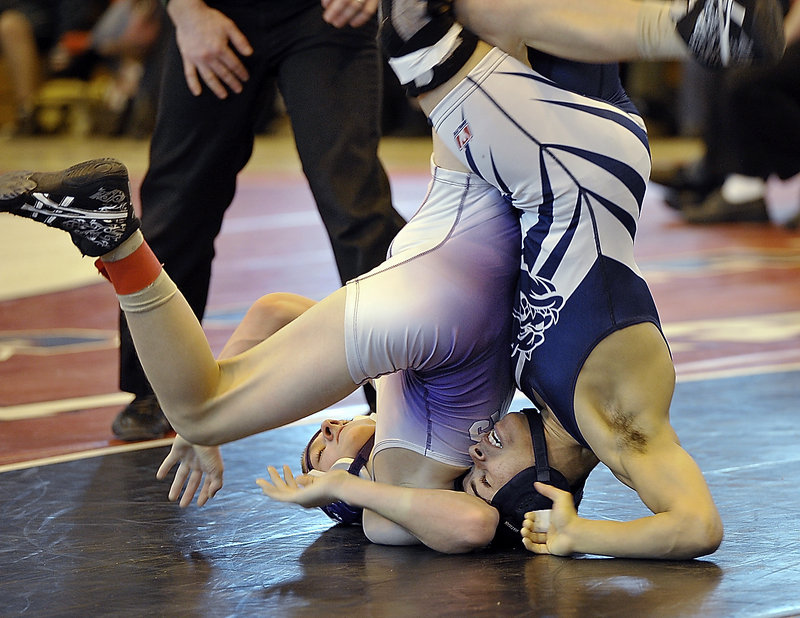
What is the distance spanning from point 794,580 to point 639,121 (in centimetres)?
79

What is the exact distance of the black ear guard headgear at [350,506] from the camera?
2211mm

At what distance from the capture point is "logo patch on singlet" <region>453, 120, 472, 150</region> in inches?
82.0

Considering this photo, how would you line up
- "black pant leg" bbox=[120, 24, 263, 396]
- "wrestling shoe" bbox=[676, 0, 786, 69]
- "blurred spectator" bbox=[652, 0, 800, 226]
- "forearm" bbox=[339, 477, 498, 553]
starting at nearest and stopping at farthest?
"wrestling shoe" bbox=[676, 0, 786, 69] < "forearm" bbox=[339, 477, 498, 553] < "black pant leg" bbox=[120, 24, 263, 396] < "blurred spectator" bbox=[652, 0, 800, 226]

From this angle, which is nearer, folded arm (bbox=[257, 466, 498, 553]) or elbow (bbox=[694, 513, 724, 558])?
elbow (bbox=[694, 513, 724, 558])

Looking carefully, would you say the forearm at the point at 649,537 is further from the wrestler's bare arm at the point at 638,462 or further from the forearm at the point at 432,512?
the forearm at the point at 432,512

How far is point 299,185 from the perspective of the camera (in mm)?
7809

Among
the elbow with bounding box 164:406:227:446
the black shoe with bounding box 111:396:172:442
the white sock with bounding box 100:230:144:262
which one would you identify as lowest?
the black shoe with bounding box 111:396:172:442

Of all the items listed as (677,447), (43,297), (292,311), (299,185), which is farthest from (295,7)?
(299,185)

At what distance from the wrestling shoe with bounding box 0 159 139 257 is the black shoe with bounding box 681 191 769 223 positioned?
459cm

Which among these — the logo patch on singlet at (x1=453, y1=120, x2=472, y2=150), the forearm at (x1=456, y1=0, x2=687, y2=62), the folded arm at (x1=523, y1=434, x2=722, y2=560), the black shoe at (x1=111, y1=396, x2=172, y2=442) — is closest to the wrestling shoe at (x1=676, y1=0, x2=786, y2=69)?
the forearm at (x1=456, y1=0, x2=687, y2=62)

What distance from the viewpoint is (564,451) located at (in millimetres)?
2107

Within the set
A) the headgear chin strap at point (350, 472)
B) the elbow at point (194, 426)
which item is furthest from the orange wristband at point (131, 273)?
the headgear chin strap at point (350, 472)

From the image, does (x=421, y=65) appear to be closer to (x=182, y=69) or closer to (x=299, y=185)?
(x=182, y=69)

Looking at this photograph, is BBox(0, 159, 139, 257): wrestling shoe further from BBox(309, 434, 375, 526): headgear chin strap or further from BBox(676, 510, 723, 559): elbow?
BBox(676, 510, 723, 559): elbow
